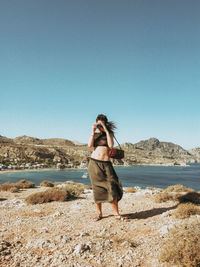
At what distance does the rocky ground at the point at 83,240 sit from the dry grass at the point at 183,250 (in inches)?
5.9

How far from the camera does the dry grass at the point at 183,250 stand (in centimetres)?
311

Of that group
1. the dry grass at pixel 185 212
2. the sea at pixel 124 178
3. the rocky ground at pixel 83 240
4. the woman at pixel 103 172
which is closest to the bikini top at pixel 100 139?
the woman at pixel 103 172

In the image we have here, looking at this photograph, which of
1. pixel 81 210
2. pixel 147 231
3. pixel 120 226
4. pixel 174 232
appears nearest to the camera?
pixel 174 232

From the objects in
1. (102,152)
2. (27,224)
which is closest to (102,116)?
(102,152)

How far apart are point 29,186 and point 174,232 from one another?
15681mm

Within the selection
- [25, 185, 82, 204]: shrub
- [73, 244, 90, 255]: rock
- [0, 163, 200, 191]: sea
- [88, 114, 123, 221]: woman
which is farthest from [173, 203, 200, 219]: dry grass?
[0, 163, 200, 191]: sea

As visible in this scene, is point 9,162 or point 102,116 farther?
point 9,162

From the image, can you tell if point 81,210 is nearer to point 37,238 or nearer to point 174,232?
point 37,238

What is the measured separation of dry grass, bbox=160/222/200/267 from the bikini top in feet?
9.81

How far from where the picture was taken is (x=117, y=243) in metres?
4.09

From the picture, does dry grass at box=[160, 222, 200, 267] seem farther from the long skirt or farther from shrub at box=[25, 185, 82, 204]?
shrub at box=[25, 185, 82, 204]

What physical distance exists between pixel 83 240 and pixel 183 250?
2.05m

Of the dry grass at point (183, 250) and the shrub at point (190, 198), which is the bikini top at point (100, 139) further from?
the shrub at point (190, 198)

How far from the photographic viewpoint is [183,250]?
3234mm
